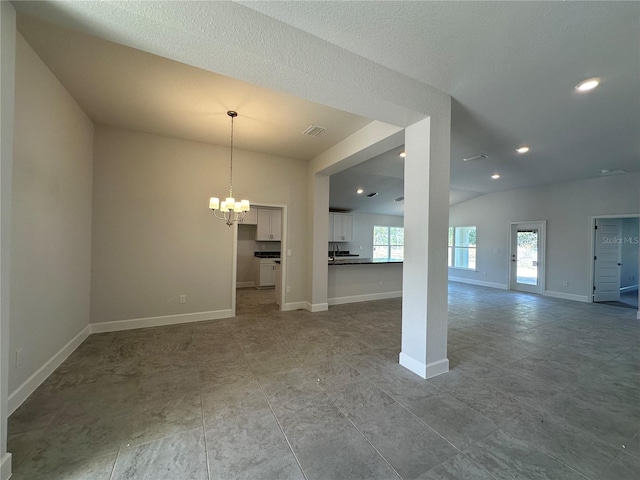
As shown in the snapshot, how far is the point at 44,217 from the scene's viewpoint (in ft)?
7.94

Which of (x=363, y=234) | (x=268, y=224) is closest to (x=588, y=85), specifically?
(x=268, y=224)

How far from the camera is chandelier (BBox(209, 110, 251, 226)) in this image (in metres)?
3.45

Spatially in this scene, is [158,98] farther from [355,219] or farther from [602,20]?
[355,219]

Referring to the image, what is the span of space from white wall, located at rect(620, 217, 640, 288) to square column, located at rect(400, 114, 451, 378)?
7.73 m

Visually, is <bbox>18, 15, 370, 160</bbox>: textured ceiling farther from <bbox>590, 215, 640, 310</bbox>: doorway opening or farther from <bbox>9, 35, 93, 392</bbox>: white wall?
<bbox>590, 215, 640, 310</bbox>: doorway opening

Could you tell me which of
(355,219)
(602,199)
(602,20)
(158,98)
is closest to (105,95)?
(158,98)

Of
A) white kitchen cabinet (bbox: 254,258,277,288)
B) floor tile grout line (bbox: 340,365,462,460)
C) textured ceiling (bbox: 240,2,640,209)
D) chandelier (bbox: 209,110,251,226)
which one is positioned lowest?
floor tile grout line (bbox: 340,365,462,460)

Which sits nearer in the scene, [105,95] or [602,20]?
[602,20]

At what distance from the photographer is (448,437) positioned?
5.81 feet

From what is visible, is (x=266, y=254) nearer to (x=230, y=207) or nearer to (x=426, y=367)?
(x=230, y=207)

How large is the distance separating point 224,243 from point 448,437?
392cm

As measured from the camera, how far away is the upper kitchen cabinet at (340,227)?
8875 mm

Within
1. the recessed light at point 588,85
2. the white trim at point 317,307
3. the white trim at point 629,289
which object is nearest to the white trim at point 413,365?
the white trim at point 317,307

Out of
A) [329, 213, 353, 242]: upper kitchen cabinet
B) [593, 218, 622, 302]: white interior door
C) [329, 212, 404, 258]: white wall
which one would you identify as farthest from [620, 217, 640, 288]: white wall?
[329, 213, 353, 242]: upper kitchen cabinet
